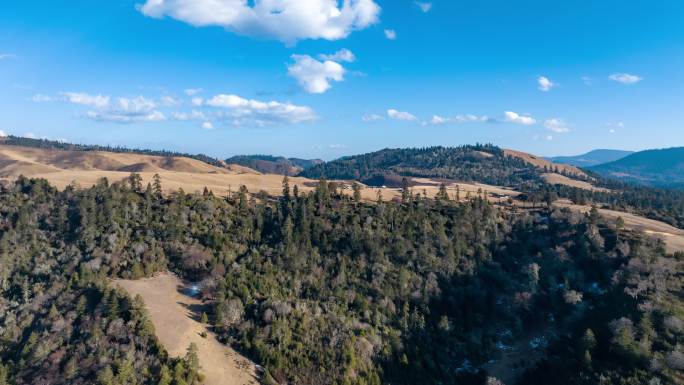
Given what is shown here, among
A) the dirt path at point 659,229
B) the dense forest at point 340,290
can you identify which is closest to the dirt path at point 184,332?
the dense forest at point 340,290

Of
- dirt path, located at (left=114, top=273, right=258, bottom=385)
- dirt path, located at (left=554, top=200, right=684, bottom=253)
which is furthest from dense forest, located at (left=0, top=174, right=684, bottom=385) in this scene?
dirt path, located at (left=554, top=200, right=684, bottom=253)

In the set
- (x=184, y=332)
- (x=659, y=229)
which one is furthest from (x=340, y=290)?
(x=659, y=229)

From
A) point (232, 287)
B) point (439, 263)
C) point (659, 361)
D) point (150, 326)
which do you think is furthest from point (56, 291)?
point (659, 361)

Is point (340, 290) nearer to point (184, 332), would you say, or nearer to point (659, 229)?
point (184, 332)

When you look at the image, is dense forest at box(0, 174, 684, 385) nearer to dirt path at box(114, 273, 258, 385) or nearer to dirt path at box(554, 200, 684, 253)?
dirt path at box(114, 273, 258, 385)

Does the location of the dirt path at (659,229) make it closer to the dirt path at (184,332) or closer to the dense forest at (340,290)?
the dense forest at (340,290)

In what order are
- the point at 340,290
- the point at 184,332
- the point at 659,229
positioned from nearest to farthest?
the point at 184,332 → the point at 340,290 → the point at 659,229
